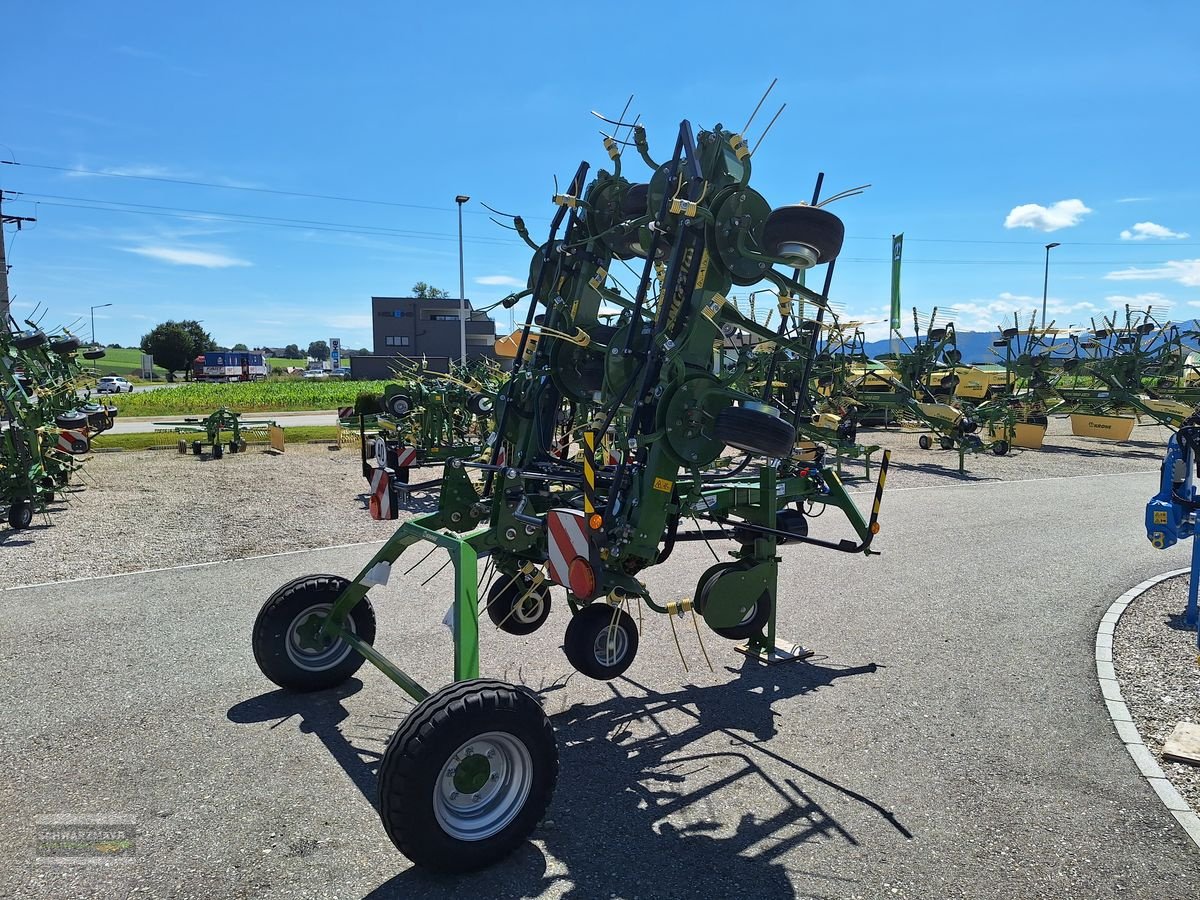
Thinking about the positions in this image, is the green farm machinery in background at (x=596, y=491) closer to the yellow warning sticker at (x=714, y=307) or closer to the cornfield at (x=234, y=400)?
the yellow warning sticker at (x=714, y=307)

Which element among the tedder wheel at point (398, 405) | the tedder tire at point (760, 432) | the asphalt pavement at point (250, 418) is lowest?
the asphalt pavement at point (250, 418)

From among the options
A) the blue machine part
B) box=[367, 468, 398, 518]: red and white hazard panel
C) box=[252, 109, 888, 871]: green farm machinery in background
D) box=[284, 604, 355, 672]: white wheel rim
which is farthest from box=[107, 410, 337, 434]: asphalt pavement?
the blue machine part

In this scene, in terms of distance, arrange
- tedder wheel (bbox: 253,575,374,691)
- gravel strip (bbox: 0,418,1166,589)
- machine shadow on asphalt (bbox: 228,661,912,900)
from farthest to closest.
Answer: gravel strip (bbox: 0,418,1166,589) → tedder wheel (bbox: 253,575,374,691) → machine shadow on asphalt (bbox: 228,661,912,900)

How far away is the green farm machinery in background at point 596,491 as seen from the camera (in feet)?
11.4

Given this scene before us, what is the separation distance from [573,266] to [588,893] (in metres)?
3.88

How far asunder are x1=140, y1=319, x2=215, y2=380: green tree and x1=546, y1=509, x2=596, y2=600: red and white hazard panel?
82.5 m

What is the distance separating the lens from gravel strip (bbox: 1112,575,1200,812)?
15.2 ft

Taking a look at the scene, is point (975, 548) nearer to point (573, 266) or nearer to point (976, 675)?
point (976, 675)

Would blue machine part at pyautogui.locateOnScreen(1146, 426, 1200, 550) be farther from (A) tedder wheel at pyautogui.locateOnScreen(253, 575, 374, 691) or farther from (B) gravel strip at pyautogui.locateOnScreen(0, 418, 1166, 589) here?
(B) gravel strip at pyautogui.locateOnScreen(0, 418, 1166, 589)

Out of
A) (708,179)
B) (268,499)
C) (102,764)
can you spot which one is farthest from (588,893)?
(268,499)

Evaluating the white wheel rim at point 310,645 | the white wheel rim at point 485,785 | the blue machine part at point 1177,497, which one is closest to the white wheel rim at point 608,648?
the white wheel rim at point 310,645

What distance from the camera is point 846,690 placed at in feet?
18.1

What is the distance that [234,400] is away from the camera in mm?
41656
